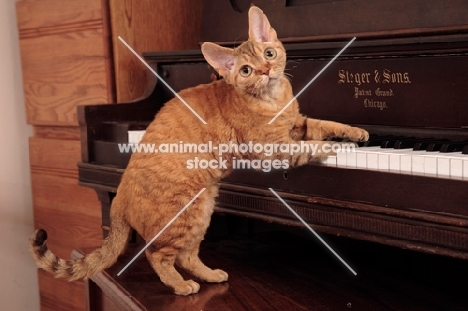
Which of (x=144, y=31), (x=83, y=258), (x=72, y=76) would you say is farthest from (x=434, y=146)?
(x=72, y=76)

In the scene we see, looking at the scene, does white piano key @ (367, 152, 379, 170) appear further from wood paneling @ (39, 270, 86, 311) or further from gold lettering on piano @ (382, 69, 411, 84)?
wood paneling @ (39, 270, 86, 311)

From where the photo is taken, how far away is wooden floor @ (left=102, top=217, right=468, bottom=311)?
1549 mm

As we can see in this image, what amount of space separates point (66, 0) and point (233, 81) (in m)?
1.36

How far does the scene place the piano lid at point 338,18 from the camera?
65.4 inches

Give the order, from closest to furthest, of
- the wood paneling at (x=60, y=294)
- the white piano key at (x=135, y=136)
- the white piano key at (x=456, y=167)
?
the white piano key at (x=456, y=167) → the white piano key at (x=135, y=136) → the wood paneling at (x=60, y=294)

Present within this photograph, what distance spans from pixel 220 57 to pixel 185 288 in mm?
524

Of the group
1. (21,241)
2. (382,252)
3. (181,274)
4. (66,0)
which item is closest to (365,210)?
(181,274)

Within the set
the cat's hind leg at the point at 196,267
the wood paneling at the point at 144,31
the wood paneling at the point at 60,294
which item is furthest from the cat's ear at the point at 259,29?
the wood paneling at the point at 60,294

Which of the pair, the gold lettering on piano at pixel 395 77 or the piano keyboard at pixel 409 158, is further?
the gold lettering on piano at pixel 395 77

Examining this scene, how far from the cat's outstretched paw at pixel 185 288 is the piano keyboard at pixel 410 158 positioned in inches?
16.1

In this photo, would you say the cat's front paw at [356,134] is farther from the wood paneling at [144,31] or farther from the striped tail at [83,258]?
the wood paneling at [144,31]

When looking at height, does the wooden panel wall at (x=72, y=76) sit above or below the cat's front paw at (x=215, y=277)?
above

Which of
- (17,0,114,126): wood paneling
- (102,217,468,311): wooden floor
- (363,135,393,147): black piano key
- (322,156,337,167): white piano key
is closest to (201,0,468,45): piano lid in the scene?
(363,135,393,147): black piano key

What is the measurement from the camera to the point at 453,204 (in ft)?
4.39
